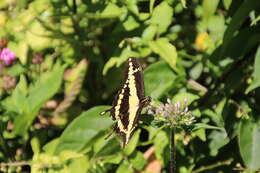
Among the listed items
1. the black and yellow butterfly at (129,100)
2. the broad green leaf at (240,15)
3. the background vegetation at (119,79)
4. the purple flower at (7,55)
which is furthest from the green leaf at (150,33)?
the purple flower at (7,55)

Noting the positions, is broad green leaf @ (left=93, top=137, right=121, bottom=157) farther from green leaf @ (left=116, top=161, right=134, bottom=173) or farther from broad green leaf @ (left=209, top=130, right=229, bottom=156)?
broad green leaf @ (left=209, top=130, right=229, bottom=156)

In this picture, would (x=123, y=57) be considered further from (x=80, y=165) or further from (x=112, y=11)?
(x=80, y=165)

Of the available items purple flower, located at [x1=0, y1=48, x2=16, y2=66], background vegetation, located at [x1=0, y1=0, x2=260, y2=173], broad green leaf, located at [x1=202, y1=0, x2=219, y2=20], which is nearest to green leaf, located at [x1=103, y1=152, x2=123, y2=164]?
background vegetation, located at [x1=0, y1=0, x2=260, y2=173]

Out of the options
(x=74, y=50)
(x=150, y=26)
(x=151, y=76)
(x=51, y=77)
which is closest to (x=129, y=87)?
(x=151, y=76)

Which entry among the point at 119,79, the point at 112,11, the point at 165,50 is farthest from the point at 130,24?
the point at 119,79

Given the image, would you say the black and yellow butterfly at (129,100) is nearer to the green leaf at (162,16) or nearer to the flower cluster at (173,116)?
the flower cluster at (173,116)
